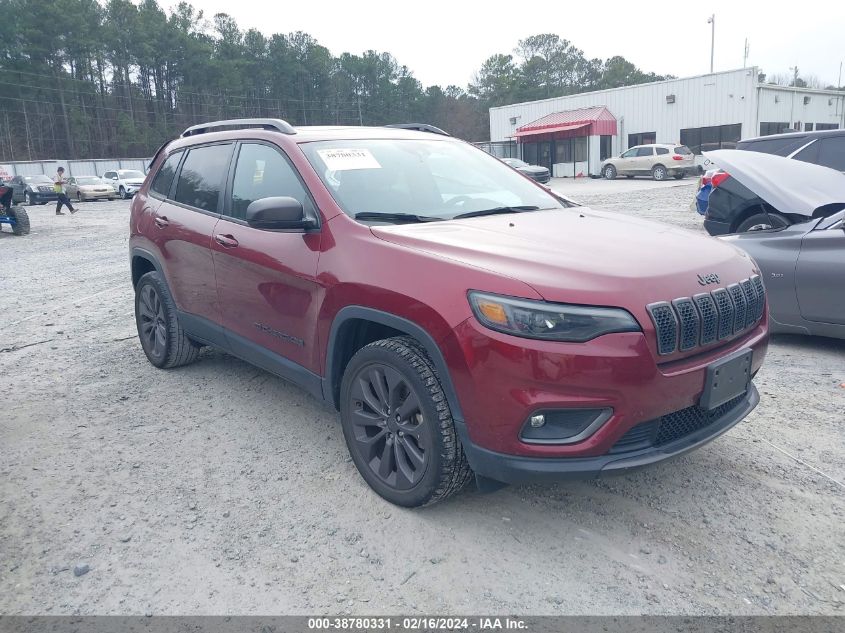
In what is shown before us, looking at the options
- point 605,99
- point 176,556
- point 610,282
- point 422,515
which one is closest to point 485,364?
point 610,282

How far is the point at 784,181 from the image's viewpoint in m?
5.23

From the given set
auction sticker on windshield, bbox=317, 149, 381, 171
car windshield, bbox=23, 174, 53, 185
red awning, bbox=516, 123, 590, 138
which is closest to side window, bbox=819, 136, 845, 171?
auction sticker on windshield, bbox=317, 149, 381, 171

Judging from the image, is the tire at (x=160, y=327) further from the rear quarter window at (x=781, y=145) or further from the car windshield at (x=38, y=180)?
the car windshield at (x=38, y=180)

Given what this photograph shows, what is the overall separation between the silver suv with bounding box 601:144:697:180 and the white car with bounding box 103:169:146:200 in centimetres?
2392

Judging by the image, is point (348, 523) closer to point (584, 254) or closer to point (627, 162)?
point (584, 254)

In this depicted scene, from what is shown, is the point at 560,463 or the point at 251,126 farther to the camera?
the point at 251,126

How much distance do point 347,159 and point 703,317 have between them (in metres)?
2.05

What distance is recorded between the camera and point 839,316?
16.2ft

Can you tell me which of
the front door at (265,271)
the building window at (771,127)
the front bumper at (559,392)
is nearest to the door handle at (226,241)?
the front door at (265,271)

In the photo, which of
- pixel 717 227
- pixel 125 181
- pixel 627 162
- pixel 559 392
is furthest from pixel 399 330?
pixel 125 181

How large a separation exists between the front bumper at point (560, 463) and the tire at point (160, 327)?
2.98 metres

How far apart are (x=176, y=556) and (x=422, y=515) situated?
1080mm

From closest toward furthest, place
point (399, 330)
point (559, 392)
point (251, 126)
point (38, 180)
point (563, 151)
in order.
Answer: point (559, 392) < point (399, 330) < point (251, 126) < point (38, 180) < point (563, 151)

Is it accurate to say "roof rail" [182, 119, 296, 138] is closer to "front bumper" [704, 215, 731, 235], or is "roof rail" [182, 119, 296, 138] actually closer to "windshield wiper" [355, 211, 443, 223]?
"windshield wiper" [355, 211, 443, 223]
